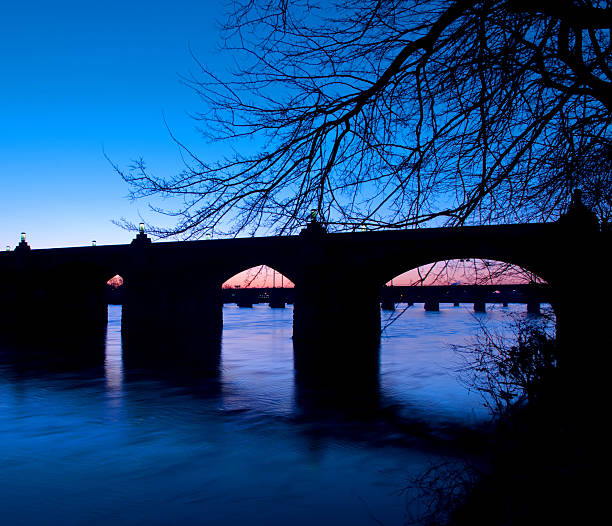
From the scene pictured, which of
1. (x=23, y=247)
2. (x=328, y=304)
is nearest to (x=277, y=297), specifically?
(x=23, y=247)

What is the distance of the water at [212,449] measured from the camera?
7863 mm

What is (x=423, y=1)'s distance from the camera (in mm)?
4074

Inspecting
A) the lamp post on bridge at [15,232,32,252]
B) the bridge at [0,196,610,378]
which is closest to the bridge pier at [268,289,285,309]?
the bridge at [0,196,610,378]

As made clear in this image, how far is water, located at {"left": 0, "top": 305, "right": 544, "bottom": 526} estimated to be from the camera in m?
7.86

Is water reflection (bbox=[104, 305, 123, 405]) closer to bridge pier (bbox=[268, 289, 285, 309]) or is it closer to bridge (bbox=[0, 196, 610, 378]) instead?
bridge (bbox=[0, 196, 610, 378])

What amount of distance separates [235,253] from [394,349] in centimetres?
1294

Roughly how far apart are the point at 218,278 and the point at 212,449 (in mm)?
31169

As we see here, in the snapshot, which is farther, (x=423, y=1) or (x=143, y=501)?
(x=143, y=501)

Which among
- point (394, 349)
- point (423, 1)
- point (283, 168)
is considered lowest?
point (394, 349)

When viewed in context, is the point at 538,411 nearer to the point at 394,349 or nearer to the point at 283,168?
the point at 283,168

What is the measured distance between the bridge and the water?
6901 millimetres

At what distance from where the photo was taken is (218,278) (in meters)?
41.5

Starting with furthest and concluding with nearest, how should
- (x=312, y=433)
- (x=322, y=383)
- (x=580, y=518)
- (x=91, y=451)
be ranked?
(x=322, y=383)
(x=312, y=433)
(x=91, y=451)
(x=580, y=518)

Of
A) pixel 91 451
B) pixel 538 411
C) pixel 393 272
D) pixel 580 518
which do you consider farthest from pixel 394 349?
pixel 580 518
